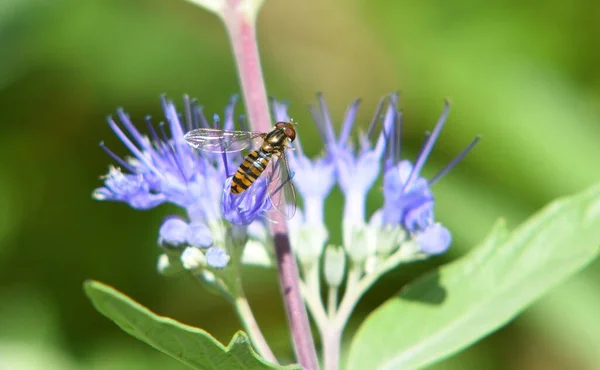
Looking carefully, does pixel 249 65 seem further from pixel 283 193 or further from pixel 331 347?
pixel 331 347

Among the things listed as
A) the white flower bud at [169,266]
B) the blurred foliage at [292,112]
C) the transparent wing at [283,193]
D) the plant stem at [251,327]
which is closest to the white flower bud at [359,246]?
the transparent wing at [283,193]

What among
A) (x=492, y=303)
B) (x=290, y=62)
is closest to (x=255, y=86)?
(x=492, y=303)

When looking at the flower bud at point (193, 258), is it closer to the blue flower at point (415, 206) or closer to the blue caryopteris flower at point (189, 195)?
the blue caryopteris flower at point (189, 195)

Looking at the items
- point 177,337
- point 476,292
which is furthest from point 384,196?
point 177,337

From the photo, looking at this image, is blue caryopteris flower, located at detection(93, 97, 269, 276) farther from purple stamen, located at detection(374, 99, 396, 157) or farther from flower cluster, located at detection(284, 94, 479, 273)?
purple stamen, located at detection(374, 99, 396, 157)

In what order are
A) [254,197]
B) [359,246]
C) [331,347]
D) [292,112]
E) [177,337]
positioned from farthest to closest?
1. [292,112]
2. [359,246]
3. [331,347]
4. [254,197]
5. [177,337]

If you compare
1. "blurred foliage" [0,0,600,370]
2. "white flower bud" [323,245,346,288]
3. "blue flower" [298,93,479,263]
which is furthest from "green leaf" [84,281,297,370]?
"blurred foliage" [0,0,600,370]
